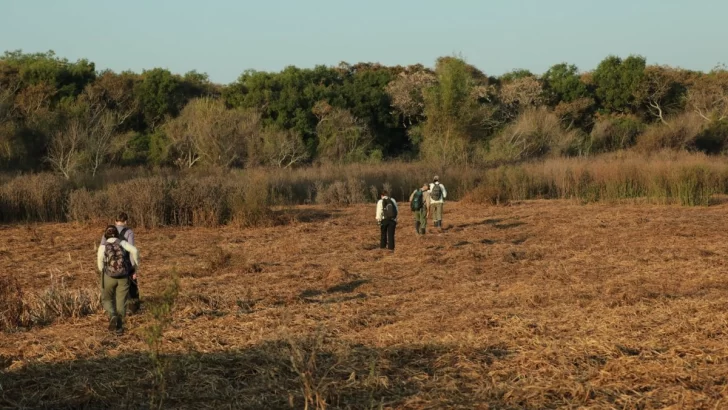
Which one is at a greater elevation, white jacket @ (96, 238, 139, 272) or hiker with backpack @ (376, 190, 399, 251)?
white jacket @ (96, 238, 139, 272)

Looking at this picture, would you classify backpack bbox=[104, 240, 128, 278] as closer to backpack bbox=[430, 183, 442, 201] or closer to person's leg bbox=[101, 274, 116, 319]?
person's leg bbox=[101, 274, 116, 319]

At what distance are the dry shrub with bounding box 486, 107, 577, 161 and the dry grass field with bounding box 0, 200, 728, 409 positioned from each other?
25284mm

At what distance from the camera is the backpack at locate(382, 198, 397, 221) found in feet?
54.4

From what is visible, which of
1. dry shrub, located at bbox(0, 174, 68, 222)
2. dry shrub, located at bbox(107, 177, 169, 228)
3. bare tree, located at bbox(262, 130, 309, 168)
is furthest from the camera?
bare tree, located at bbox(262, 130, 309, 168)

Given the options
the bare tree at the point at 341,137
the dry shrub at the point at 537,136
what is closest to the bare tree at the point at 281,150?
the bare tree at the point at 341,137

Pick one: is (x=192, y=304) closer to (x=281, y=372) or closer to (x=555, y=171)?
(x=281, y=372)

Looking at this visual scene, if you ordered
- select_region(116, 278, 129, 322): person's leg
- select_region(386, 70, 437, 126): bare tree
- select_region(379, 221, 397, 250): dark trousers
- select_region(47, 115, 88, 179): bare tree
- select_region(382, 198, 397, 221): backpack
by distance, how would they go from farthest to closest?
select_region(386, 70, 437, 126): bare tree, select_region(47, 115, 88, 179): bare tree, select_region(379, 221, 397, 250): dark trousers, select_region(382, 198, 397, 221): backpack, select_region(116, 278, 129, 322): person's leg

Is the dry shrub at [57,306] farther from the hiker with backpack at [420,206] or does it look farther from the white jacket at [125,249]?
the hiker with backpack at [420,206]

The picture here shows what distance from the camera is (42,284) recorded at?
1361 centimetres

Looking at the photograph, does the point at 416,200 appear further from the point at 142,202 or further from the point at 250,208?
the point at 142,202

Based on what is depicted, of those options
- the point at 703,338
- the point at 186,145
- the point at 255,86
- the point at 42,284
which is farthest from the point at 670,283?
the point at 255,86

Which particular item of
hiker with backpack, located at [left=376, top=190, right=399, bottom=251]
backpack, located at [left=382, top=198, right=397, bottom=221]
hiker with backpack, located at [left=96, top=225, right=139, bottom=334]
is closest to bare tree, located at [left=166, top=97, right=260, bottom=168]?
hiker with backpack, located at [left=376, top=190, right=399, bottom=251]

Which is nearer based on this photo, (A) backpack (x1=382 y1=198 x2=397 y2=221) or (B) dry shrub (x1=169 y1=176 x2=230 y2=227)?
(A) backpack (x1=382 y1=198 x2=397 y2=221)

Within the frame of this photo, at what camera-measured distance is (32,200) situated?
23641 mm
